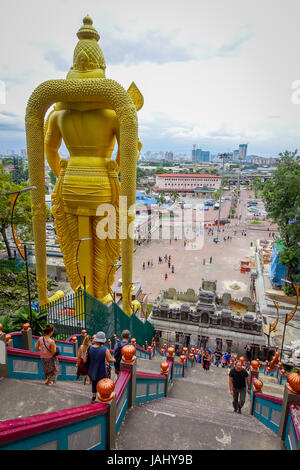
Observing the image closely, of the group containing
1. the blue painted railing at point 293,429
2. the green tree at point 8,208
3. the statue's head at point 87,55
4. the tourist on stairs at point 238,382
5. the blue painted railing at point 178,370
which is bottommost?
the blue painted railing at point 178,370

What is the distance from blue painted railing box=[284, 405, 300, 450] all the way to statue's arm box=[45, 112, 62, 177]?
7230mm

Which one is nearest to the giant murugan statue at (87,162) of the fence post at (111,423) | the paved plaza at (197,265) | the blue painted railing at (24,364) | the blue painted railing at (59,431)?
the blue painted railing at (24,364)

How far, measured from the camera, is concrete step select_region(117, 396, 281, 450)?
326 cm

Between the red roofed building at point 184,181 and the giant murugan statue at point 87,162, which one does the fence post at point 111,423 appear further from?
the red roofed building at point 184,181

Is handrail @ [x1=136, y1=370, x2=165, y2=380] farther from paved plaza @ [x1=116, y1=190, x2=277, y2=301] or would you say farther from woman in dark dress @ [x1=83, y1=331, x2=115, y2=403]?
paved plaza @ [x1=116, y1=190, x2=277, y2=301]

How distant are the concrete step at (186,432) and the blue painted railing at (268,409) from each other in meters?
0.20

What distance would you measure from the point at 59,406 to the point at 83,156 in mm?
5526

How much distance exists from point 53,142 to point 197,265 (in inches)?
736

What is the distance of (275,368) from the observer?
881 centimetres

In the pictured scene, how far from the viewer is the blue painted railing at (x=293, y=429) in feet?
10.1

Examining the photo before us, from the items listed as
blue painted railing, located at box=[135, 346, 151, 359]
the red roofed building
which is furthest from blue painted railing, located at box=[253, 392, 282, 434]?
the red roofed building
